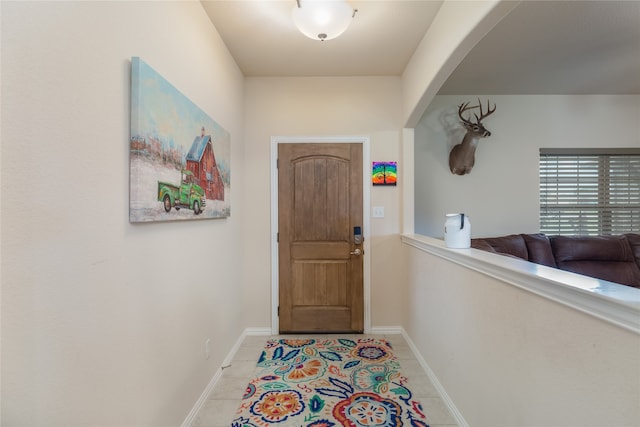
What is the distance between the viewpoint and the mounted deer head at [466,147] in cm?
305

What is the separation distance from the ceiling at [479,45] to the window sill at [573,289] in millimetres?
1764

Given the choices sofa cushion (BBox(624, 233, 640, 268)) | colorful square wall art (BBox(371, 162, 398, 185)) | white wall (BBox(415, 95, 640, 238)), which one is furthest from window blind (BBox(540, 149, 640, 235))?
colorful square wall art (BBox(371, 162, 398, 185))

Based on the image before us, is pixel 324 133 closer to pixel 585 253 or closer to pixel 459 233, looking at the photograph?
pixel 459 233

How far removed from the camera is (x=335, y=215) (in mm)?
2969

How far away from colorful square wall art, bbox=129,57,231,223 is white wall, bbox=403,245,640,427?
1639mm

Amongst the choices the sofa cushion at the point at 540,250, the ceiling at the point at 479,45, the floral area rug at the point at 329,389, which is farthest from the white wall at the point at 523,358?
the ceiling at the point at 479,45

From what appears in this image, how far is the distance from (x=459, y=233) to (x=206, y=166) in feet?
5.64

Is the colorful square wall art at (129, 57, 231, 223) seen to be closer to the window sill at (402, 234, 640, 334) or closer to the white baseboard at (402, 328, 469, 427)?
the window sill at (402, 234, 640, 334)

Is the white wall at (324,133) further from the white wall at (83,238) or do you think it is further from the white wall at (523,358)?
the white wall at (83,238)

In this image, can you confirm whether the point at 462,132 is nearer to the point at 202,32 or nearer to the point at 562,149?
the point at 562,149

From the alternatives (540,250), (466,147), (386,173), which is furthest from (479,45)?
(540,250)

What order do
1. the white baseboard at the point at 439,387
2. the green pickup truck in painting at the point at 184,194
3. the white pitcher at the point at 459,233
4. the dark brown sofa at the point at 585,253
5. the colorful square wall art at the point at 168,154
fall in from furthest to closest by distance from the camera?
1. the dark brown sofa at the point at 585,253
2. the white pitcher at the point at 459,233
3. the white baseboard at the point at 439,387
4. the green pickup truck in painting at the point at 184,194
5. the colorful square wall art at the point at 168,154

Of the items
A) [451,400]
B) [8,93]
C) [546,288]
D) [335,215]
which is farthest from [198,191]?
[451,400]

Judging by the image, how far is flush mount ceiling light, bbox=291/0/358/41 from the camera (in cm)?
174
